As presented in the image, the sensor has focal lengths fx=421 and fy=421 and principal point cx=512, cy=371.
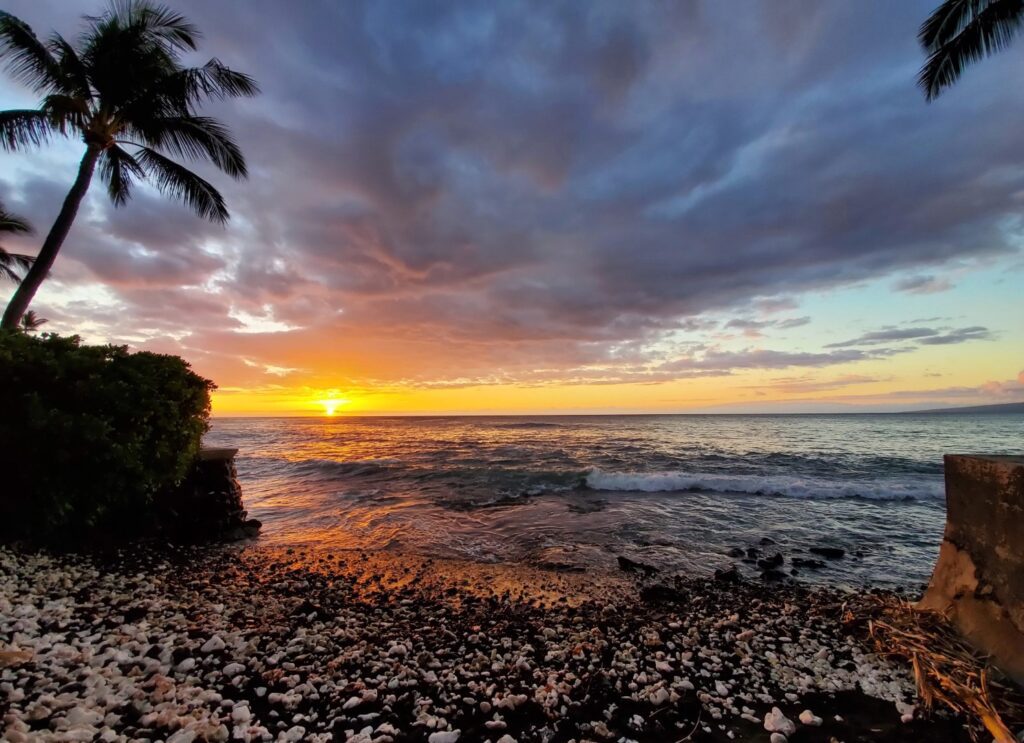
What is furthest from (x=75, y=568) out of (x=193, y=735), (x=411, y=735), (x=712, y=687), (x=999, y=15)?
(x=999, y=15)

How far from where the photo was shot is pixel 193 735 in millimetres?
3203

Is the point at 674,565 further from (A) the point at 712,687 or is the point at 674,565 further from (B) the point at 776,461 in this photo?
(B) the point at 776,461

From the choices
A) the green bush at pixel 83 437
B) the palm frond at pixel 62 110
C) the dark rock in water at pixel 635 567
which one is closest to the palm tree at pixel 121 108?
the palm frond at pixel 62 110

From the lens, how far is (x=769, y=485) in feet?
63.8

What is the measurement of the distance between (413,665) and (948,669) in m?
5.31

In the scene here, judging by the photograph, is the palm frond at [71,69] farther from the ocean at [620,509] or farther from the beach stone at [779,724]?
the beach stone at [779,724]

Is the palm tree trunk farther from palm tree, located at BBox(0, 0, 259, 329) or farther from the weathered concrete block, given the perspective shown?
the weathered concrete block

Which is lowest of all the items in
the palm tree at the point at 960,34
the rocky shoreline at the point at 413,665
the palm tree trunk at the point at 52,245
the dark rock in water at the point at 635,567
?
the dark rock in water at the point at 635,567

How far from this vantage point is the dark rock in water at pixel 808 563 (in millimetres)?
9297

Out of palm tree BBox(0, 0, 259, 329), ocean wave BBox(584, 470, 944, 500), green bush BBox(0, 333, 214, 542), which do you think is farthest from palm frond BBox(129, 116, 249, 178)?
ocean wave BBox(584, 470, 944, 500)

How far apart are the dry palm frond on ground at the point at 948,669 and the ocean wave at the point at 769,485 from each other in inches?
597

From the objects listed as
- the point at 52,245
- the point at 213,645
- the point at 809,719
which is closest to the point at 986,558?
the point at 809,719

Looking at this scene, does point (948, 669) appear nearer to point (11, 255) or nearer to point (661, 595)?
point (661, 595)

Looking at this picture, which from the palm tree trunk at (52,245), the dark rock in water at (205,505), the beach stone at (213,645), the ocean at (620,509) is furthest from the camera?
the palm tree trunk at (52,245)
